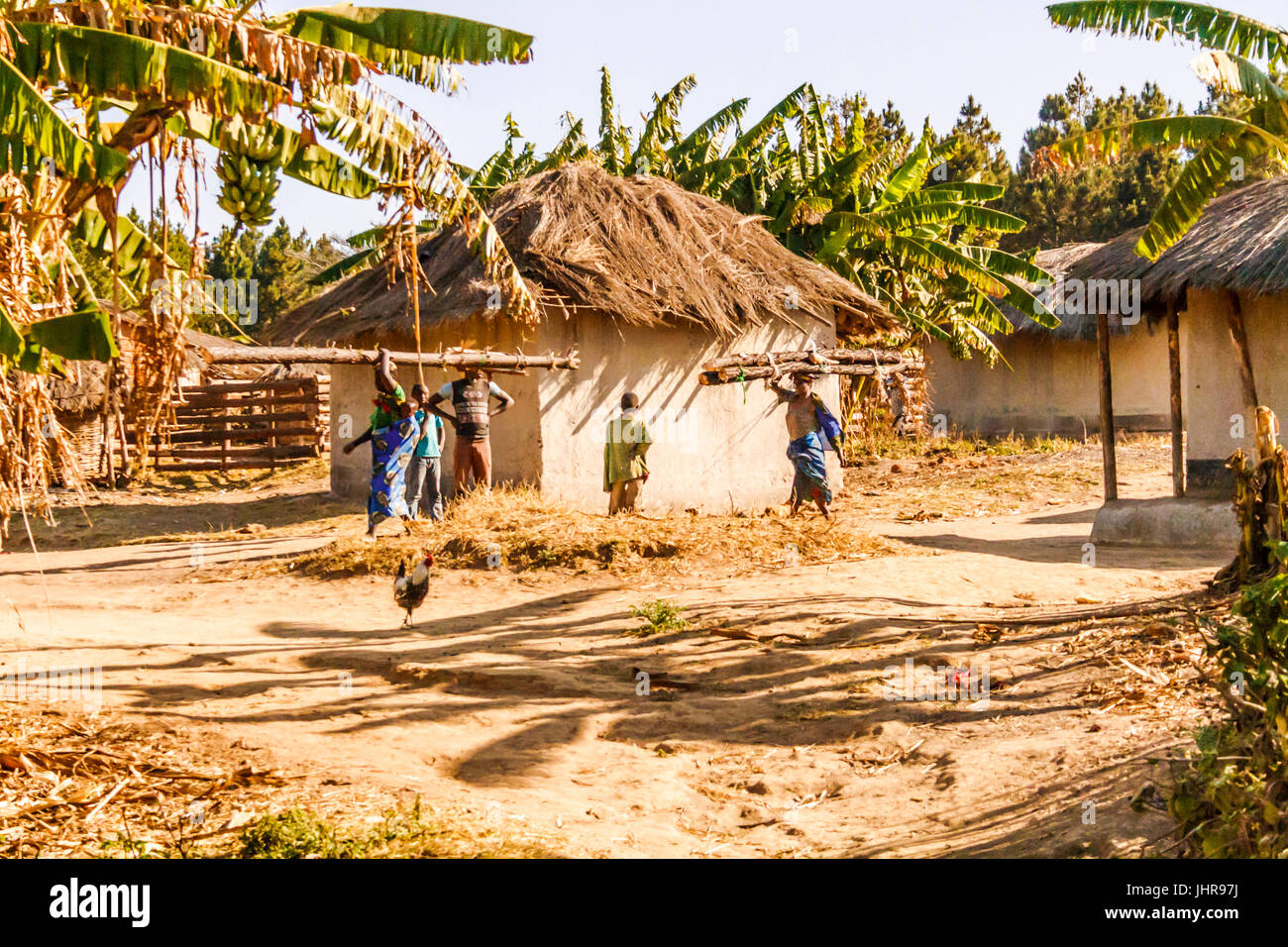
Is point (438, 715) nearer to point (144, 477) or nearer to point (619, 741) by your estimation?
point (619, 741)

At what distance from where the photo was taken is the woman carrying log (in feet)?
43.0

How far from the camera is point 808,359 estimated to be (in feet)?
45.9

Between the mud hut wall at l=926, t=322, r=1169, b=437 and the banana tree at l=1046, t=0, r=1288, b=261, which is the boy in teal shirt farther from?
the mud hut wall at l=926, t=322, r=1169, b=437

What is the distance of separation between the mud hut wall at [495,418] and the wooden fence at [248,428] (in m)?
5.74

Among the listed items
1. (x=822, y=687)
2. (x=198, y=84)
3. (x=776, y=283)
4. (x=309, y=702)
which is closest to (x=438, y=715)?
(x=309, y=702)

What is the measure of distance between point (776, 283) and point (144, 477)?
38.8ft

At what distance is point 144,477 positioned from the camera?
2092 centimetres

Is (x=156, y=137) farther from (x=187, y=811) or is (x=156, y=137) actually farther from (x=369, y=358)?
(x=369, y=358)

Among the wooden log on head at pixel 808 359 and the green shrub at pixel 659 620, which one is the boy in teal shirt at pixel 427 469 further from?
the green shrub at pixel 659 620

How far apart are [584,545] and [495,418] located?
4.11 meters

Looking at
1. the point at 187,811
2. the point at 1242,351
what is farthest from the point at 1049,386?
the point at 187,811

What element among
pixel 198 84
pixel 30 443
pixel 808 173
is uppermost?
pixel 808 173

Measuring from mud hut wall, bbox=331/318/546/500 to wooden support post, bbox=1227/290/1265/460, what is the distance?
25.1 ft

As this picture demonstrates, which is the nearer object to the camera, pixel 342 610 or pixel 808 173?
pixel 342 610
